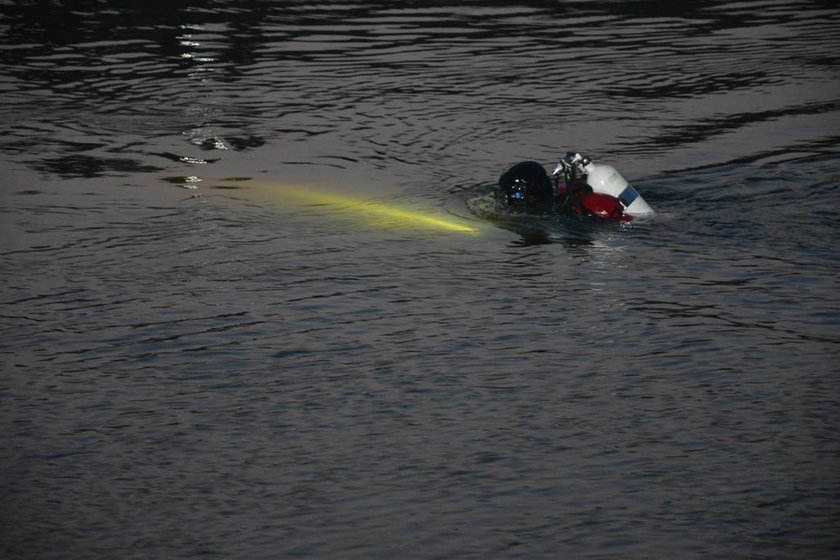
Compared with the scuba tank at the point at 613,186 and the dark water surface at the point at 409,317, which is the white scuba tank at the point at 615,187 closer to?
the scuba tank at the point at 613,186

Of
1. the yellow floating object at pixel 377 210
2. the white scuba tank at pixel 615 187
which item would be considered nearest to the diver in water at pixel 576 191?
the white scuba tank at pixel 615 187

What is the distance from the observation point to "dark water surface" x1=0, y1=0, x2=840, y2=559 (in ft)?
19.9

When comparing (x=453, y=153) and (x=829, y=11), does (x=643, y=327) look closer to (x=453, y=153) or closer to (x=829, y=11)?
(x=453, y=153)

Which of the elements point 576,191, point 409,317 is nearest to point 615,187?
point 576,191

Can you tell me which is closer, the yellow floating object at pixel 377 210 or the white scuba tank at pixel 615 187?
the white scuba tank at pixel 615 187

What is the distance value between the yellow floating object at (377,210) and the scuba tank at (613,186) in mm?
1023

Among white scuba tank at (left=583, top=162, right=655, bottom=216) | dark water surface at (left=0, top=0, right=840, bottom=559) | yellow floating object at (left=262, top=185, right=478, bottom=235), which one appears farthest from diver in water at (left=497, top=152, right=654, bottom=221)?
yellow floating object at (left=262, top=185, right=478, bottom=235)

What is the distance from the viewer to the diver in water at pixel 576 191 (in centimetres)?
1065

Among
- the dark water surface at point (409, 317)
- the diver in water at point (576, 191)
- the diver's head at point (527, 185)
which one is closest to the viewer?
the dark water surface at point (409, 317)

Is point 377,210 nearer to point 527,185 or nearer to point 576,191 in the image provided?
point 527,185

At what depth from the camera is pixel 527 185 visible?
35.6 ft

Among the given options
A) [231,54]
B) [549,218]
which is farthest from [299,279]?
[231,54]

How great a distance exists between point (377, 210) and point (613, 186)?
80.5 inches

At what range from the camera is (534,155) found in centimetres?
1314
